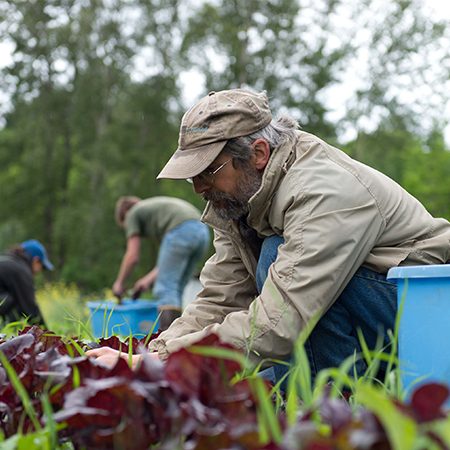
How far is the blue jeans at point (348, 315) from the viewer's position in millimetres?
2408

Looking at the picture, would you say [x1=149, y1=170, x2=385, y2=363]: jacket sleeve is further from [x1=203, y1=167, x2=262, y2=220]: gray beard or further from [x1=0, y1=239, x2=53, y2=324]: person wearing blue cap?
[x1=0, y1=239, x2=53, y2=324]: person wearing blue cap

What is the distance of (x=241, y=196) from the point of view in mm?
2471

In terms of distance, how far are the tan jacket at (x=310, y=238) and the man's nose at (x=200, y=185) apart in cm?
14

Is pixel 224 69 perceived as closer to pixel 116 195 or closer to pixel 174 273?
pixel 116 195

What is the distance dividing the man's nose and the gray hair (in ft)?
0.38

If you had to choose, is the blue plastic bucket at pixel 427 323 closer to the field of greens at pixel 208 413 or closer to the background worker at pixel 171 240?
the field of greens at pixel 208 413

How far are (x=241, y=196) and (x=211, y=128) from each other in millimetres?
223

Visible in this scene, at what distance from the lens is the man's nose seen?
2477 millimetres

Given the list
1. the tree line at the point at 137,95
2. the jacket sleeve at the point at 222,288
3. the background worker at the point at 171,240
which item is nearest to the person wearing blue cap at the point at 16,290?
the background worker at the point at 171,240

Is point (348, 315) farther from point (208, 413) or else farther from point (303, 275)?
point (208, 413)

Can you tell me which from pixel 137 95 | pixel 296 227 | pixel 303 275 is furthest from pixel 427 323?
pixel 137 95

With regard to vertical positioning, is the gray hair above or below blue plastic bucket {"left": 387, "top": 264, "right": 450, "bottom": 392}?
above

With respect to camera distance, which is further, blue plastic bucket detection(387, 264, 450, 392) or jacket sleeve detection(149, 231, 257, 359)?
jacket sleeve detection(149, 231, 257, 359)

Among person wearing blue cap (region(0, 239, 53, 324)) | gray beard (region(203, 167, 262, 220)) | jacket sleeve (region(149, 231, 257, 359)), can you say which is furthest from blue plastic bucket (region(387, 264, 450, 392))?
person wearing blue cap (region(0, 239, 53, 324))
